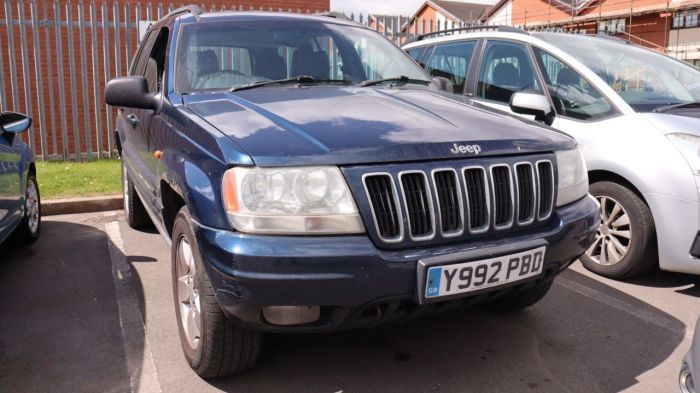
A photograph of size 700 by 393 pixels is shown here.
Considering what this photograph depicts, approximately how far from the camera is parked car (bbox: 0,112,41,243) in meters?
3.99

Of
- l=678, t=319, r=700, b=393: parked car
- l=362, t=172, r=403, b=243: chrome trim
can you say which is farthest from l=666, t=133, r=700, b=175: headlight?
l=362, t=172, r=403, b=243: chrome trim

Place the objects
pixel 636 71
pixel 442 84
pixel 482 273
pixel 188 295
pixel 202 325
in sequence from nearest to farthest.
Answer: pixel 482 273, pixel 202 325, pixel 188 295, pixel 442 84, pixel 636 71

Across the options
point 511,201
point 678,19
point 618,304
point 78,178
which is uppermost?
point 678,19

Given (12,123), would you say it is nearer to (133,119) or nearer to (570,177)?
(133,119)

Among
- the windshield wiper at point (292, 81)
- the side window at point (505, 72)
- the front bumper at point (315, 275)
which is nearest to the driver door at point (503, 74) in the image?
the side window at point (505, 72)

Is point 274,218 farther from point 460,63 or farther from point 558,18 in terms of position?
point 558,18

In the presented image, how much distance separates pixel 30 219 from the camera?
4773mm

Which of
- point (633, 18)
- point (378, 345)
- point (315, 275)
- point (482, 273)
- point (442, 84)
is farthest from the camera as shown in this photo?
point (633, 18)

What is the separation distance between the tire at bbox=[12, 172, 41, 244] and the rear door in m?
0.31

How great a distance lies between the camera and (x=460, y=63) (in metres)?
5.43

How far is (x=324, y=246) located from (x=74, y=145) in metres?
8.05

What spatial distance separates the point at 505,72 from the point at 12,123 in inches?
156

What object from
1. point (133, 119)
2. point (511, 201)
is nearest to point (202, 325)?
point (511, 201)

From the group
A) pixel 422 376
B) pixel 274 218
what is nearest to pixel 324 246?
pixel 274 218
